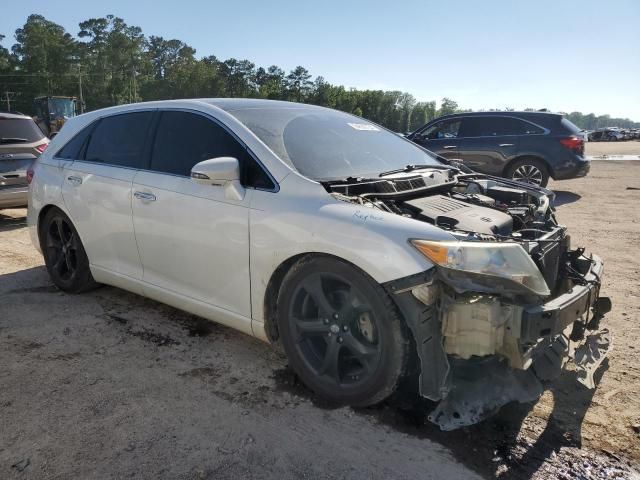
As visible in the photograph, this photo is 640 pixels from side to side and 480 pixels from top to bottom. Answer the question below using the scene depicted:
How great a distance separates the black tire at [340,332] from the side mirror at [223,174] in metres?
0.64

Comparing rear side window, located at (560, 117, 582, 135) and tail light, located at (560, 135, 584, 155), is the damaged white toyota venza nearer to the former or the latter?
tail light, located at (560, 135, 584, 155)

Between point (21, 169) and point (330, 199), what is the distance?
6802 millimetres

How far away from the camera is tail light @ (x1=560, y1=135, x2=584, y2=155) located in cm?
1010

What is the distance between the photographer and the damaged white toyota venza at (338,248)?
94.6 inches

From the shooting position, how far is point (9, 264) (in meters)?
5.61

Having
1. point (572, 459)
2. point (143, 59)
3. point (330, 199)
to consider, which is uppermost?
point (143, 59)

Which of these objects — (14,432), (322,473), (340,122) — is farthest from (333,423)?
(340,122)

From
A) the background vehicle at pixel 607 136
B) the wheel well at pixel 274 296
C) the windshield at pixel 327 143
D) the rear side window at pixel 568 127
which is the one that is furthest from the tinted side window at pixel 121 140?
the background vehicle at pixel 607 136

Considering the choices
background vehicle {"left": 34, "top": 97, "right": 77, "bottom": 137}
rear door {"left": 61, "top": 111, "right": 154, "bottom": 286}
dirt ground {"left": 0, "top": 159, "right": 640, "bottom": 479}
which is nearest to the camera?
dirt ground {"left": 0, "top": 159, "right": 640, "bottom": 479}

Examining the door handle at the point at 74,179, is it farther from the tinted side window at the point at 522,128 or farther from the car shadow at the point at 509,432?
the tinted side window at the point at 522,128

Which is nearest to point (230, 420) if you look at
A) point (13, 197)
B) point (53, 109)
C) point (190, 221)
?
point (190, 221)

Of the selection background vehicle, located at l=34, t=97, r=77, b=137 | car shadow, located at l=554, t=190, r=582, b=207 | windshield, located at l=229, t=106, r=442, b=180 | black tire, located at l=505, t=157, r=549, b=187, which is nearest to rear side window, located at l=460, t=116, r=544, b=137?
black tire, located at l=505, t=157, r=549, b=187

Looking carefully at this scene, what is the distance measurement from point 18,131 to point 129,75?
355ft

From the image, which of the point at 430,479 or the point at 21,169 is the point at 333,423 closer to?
the point at 430,479
